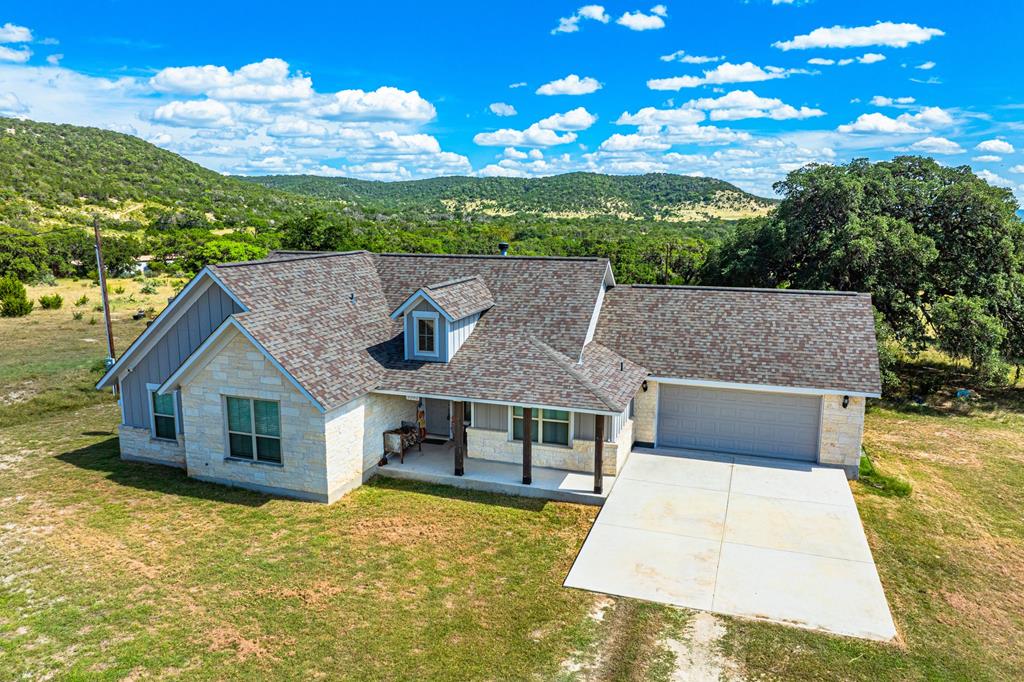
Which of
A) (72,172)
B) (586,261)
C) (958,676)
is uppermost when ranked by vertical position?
(72,172)

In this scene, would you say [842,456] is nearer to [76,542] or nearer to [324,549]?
[324,549]

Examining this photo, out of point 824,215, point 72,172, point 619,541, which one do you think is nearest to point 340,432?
point 619,541

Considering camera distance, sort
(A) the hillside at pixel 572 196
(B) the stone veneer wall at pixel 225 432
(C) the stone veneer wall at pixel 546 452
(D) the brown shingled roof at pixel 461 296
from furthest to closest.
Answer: (A) the hillside at pixel 572 196 → (D) the brown shingled roof at pixel 461 296 → (C) the stone veneer wall at pixel 546 452 → (B) the stone veneer wall at pixel 225 432

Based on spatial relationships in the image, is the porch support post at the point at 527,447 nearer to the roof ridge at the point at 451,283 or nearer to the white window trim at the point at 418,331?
the white window trim at the point at 418,331

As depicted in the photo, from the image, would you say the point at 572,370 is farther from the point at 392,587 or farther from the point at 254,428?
the point at 254,428

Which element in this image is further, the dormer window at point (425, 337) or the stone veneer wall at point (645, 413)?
the stone veneer wall at point (645, 413)

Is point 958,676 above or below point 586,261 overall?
below

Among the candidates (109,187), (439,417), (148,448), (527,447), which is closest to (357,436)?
(439,417)

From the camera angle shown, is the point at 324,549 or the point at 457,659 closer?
the point at 457,659

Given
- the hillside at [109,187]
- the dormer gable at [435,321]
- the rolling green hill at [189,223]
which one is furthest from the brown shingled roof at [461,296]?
the hillside at [109,187]
